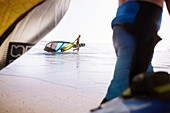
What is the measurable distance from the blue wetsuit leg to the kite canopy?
12.7 inches

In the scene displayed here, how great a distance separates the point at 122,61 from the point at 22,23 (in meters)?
0.41

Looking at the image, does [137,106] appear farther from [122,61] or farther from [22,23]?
[22,23]

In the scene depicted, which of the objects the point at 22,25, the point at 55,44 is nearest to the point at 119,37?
the point at 22,25

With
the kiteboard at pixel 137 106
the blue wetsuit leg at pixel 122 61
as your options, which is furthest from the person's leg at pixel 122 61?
the kiteboard at pixel 137 106

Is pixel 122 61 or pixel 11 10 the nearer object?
pixel 122 61

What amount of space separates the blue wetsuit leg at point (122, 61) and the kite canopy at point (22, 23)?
1.06 feet

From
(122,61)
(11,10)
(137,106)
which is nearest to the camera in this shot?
(137,106)

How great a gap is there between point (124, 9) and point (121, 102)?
0.95 feet

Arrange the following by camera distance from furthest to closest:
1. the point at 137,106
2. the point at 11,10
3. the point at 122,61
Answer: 1. the point at 11,10
2. the point at 122,61
3. the point at 137,106

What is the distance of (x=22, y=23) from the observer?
0.65 metres

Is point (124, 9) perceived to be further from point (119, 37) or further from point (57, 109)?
point (57, 109)

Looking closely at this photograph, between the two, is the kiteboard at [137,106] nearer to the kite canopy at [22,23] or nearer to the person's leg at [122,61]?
the person's leg at [122,61]

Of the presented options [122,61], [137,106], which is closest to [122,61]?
[122,61]

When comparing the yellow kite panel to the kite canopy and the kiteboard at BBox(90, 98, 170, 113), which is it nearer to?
the kite canopy
